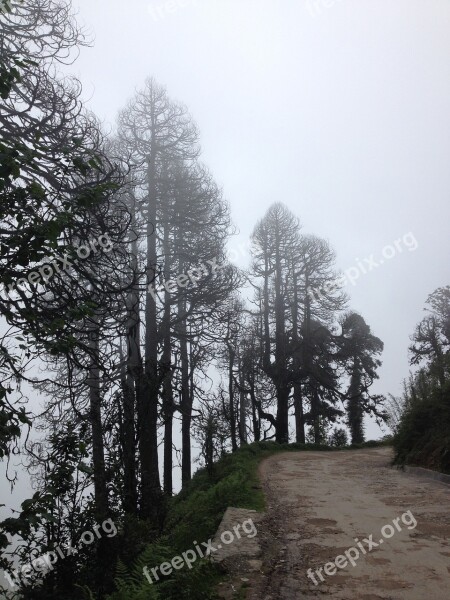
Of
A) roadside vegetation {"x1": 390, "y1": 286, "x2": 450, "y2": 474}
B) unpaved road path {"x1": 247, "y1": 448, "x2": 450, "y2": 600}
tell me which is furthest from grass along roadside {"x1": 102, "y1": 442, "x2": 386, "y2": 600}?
roadside vegetation {"x1": 390, "y1": 286, "x2": 450, "y2": 474}

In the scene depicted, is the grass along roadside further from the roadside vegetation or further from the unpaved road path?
the roadside vegetation

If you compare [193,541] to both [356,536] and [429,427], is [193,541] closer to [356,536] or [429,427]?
[356,536]

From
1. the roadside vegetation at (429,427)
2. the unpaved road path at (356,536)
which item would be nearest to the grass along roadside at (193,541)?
the unpaved road path at (356,536)

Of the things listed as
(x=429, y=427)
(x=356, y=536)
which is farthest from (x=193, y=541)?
(x=429, y=427)

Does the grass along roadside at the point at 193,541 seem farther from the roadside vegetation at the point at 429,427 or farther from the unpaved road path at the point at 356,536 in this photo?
the roadside vegetation at the point at 429,427

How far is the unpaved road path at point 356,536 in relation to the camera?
193 inches

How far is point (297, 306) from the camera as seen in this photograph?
1304 inches

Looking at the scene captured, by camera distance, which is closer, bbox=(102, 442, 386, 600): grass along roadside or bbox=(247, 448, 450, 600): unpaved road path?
bbox=(102, 442, 386, 600): grass along roadside

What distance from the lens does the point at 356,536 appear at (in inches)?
263

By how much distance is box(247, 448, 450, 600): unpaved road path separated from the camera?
4.91 meters

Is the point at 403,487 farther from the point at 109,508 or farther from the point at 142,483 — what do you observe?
the point at 109,508

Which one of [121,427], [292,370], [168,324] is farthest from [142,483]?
[292,370]

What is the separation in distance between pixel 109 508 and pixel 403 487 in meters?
6.65

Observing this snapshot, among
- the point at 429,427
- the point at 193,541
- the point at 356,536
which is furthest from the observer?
the point at 429,427
